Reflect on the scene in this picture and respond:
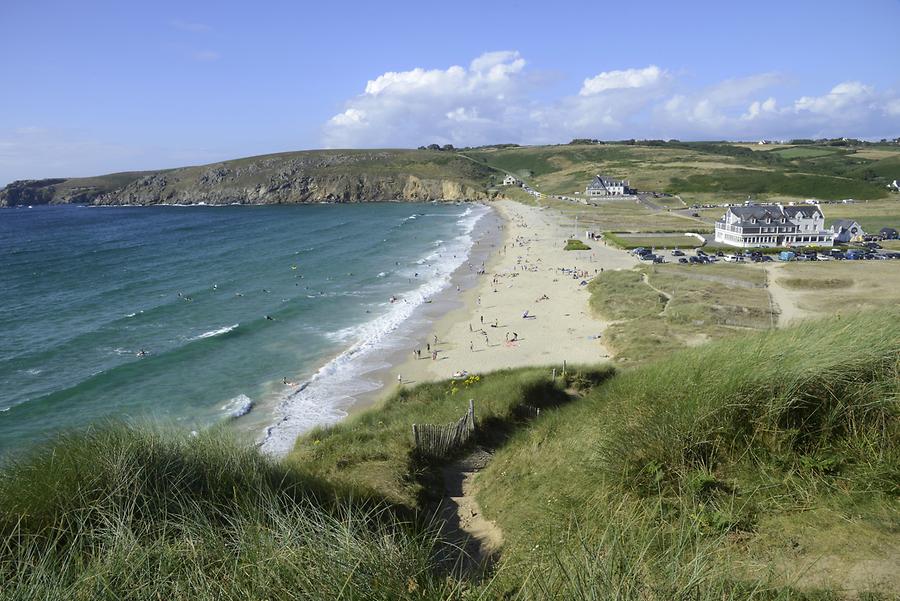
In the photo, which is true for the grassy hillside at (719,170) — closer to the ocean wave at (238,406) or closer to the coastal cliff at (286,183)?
the coastal cliff at (286,183)

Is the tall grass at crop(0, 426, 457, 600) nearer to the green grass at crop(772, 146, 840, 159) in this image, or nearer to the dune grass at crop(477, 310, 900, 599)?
the dune grass at crop(477, 310, 900, 599)

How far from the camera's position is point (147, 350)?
28.4m

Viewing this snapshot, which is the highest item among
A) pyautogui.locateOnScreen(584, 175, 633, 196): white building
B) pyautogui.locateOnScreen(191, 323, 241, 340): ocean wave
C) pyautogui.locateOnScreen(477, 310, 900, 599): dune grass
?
pyautogui.locateOnScreen(584, 175, 633, 196): white building

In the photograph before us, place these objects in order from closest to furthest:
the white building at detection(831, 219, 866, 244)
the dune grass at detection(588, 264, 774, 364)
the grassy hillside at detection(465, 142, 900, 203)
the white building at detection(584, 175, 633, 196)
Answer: the dune grass at detection(588, 264, 774, 364)
the white building at detection(831, 219, 866, 244)
the grassy hillside at detection(465, 142, 900, 203)
the white building at detection(584, 175, 633, 196)

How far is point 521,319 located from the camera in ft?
108

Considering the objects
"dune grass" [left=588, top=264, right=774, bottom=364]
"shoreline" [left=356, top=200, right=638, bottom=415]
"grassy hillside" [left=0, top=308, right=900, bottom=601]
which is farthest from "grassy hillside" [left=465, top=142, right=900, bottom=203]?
"grassy hillside" [left=0, top=308, right=900, bottom=601]

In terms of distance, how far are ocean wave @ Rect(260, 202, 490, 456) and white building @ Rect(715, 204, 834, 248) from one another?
36.0 metres

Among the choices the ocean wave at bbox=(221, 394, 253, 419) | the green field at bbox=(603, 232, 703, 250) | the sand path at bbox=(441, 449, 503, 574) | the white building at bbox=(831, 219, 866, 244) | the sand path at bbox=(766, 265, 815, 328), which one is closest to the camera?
the sand path at bbox=(441, 449, 503, 574)

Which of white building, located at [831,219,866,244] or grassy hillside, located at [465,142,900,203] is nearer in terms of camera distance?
white building, located at [831,219,866,244]

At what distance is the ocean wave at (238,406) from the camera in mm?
20797

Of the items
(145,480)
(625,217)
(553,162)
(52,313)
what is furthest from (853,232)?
(553,162)

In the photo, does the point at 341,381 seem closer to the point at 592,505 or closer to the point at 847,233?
the point at 592,505

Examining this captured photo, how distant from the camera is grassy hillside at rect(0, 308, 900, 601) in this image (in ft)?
11.1

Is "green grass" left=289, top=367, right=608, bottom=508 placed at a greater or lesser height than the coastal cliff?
lesser
